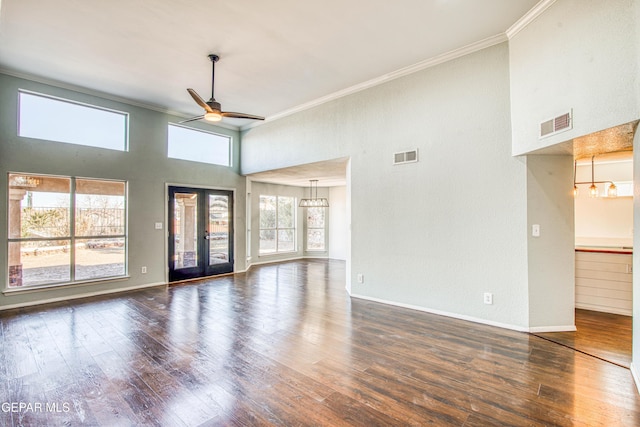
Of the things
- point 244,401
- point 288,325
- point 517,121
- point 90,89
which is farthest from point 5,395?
point 517,121

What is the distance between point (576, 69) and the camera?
278 cm

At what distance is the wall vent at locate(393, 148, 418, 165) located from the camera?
4.44 m

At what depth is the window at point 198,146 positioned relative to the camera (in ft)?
21.4

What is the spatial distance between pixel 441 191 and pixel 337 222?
20.4 ft

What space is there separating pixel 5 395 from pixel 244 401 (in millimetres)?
1872

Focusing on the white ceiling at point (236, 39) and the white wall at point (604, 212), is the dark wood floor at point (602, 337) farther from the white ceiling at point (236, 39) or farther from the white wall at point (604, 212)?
the white ceiling at point (236, 39)

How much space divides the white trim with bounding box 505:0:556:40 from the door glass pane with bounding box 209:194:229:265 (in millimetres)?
6253

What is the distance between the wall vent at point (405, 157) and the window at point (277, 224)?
5.47 metres

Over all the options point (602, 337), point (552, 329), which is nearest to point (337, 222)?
point (552, 329)

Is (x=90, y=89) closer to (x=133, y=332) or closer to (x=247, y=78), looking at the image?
(x=247, y=78)

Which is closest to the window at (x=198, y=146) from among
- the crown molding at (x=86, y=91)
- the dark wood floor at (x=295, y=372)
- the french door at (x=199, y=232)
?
the crown molding at (x=86, y=91)

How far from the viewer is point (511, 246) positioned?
12.0ft

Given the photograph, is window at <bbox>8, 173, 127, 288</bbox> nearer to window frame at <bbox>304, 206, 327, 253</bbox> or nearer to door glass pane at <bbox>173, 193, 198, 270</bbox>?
door glass pane at <bbox>173, 193, 198, 270</bbox>

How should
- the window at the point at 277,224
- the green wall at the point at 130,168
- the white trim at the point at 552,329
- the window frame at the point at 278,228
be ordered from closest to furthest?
the white trim at the point at 552,329 → the green wall at the point at 130,168 → the window frame at the point at 278,228 → the window at the point at 277,224
